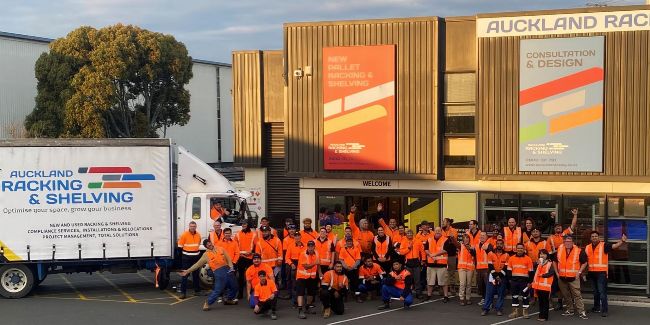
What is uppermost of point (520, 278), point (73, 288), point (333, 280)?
point (520, 278)

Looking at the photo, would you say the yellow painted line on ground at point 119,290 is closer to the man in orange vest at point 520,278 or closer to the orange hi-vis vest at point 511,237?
the man in orange vest at point 520,278

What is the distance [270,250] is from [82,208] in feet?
16.0

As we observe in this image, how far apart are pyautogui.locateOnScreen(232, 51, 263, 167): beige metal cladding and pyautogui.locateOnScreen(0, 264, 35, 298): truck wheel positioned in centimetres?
849

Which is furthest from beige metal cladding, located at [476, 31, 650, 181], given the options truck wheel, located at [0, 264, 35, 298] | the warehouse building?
truck wheel, located at [0, 264, 35, 298]

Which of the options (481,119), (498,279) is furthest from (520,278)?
(481,119)

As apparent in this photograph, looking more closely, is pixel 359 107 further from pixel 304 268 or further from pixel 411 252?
pixel 304 268

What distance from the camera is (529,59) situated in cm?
2003

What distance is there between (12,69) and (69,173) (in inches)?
1648

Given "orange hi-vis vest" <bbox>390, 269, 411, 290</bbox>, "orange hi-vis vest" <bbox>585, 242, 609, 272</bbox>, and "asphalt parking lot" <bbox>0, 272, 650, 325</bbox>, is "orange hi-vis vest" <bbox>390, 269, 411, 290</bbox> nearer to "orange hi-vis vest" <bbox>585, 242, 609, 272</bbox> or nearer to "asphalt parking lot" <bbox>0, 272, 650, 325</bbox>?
"asphalt parking lot" <bbox>0, 272, 650, 325</bbox>

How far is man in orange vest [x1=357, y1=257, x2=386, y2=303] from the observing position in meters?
18.3

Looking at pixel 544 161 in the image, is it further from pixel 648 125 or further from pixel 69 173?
pixel 69 173

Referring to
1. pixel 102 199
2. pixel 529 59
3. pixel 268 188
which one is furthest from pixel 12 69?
pixel 529 59

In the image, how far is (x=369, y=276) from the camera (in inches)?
724

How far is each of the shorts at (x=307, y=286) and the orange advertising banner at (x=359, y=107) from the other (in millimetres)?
5387
